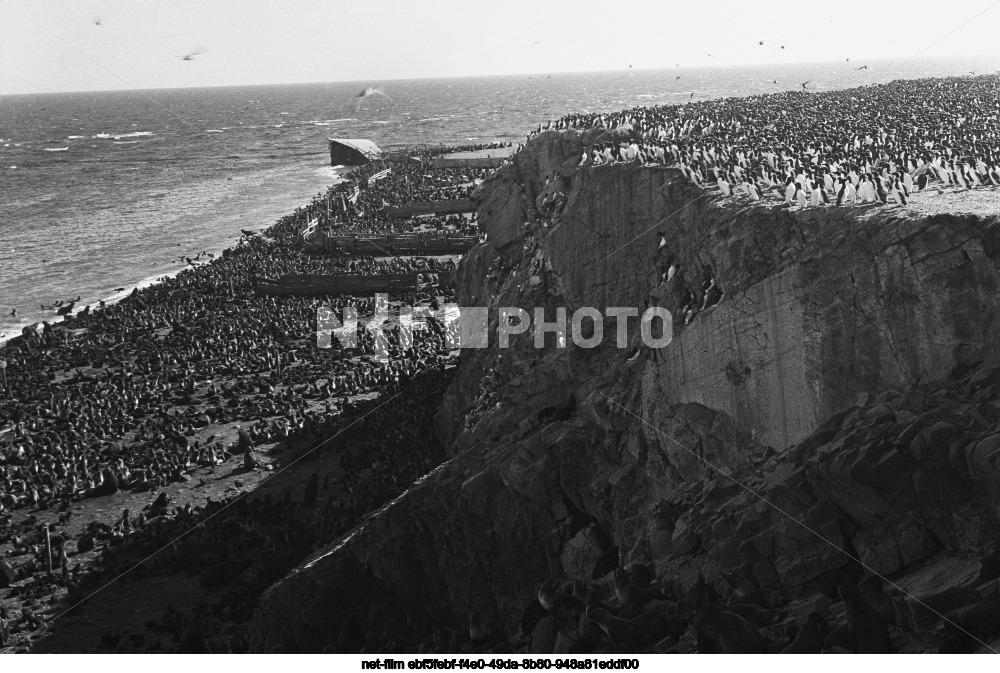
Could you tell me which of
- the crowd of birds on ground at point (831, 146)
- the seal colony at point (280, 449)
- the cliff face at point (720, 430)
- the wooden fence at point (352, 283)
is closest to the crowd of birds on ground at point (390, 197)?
the wooden fence at point (352, 283)

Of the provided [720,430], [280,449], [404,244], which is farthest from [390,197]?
[720,430]

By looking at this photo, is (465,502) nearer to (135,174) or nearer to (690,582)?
(690,582)

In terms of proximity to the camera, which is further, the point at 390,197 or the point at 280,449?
the point at 390,197

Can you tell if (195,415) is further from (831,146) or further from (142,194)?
(142,194)

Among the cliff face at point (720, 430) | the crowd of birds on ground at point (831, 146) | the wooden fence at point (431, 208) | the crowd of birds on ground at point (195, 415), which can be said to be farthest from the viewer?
the wooden fence at point (431, 208)

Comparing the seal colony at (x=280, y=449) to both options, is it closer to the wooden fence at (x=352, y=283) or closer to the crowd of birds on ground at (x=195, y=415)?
the crowd of birds on ground at (x=195, y=415)

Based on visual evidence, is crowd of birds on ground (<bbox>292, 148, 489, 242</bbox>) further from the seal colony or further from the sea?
the seal colony
